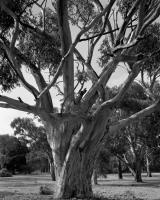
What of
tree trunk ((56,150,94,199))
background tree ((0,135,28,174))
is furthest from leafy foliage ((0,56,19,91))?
background tree ((0,135,28,174))

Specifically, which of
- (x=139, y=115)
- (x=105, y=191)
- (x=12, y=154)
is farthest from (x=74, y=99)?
(x=12, y=154)

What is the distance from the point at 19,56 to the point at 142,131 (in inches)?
641

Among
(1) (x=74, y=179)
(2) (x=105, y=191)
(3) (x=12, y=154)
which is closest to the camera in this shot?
(1) (x=74, y=179)

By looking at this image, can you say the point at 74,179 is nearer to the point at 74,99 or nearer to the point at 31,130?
the point at 74,99

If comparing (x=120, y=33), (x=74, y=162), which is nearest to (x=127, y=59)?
(x=120, y=33)

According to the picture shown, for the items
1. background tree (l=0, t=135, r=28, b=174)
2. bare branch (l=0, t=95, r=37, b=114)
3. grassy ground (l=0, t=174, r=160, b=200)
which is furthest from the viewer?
background tree (l=0, t=135, r=28, b=174)

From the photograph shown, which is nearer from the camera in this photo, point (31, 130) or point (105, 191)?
point (105, 191)

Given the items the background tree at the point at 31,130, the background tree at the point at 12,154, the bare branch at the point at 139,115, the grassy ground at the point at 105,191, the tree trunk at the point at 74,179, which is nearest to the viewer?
the tree trunk at the point at 74,179

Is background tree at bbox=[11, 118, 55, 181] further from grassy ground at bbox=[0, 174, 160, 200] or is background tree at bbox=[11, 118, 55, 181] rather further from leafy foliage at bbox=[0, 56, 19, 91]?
leafy foliage at bbox=[0, 56, 19, 91]

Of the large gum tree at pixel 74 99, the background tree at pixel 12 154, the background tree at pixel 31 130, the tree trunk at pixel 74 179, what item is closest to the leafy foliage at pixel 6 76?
the large gum tree at pixel 74 99

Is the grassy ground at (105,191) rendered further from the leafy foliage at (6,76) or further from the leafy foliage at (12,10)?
the leafy foliage at (12,10)

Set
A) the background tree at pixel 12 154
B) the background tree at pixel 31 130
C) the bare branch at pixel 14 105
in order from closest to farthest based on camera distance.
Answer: the bare branch at pixel 14 105 → the background tree at pixel 31 130 → the background tree at pixel 12 154

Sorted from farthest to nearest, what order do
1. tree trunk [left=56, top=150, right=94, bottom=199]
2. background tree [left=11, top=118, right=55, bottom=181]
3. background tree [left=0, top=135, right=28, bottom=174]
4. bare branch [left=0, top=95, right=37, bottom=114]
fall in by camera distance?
background tree [left=0, top=135, right=28, bottom=174], background tree [left=11, top=118, right=55, bottom=181], tree trunk [left=56, top=150, right=94, bottom=199], bare branch [left=0, top=95, right=37, bottom=114]

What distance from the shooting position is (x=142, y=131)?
24.4 meters
